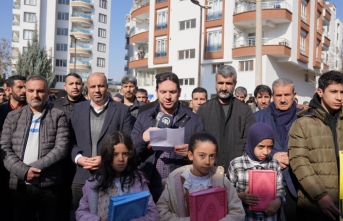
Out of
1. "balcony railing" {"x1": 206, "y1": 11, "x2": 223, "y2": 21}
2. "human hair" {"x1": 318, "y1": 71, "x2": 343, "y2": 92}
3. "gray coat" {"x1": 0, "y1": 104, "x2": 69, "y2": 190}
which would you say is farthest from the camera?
"balcony railing" {"x1": 206, "y1": 11, "x2": 223, "y2": 21}

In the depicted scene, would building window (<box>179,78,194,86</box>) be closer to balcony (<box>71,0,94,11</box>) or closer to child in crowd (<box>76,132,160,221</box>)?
child in crowd (<box>76,132,160,221</box>)

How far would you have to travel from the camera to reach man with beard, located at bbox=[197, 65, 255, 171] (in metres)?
4.49

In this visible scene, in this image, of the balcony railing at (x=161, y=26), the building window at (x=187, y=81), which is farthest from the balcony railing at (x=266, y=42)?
the balcony railing at (x=161, y=26)

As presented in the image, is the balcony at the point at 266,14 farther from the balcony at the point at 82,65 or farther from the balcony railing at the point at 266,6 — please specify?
the balcony at the point at 82,65

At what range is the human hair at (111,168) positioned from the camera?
348 cm

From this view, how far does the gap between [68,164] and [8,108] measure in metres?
1.63

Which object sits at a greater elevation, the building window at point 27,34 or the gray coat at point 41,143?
the building window at point 27,34

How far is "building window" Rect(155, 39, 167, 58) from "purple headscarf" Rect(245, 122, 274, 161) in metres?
33.3

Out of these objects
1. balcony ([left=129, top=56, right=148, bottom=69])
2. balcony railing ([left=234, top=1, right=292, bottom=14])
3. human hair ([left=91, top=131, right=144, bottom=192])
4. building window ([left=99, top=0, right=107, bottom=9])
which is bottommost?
human hair ([left=91, top=131, right=144, bottom=192])

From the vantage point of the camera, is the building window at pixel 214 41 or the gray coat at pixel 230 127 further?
the building window at pixel 214 41

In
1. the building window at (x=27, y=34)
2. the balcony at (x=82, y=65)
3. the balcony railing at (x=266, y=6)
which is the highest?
the building window at (x=27, y=34)

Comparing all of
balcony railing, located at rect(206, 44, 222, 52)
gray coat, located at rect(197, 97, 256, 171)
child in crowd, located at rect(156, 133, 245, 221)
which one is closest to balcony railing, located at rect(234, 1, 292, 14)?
balcony railing, located at rect(206, 44, 222, 52)

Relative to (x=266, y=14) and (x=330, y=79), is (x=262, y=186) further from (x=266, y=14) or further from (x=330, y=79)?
(x=266, y=14)

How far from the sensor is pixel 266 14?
29.0 metres
